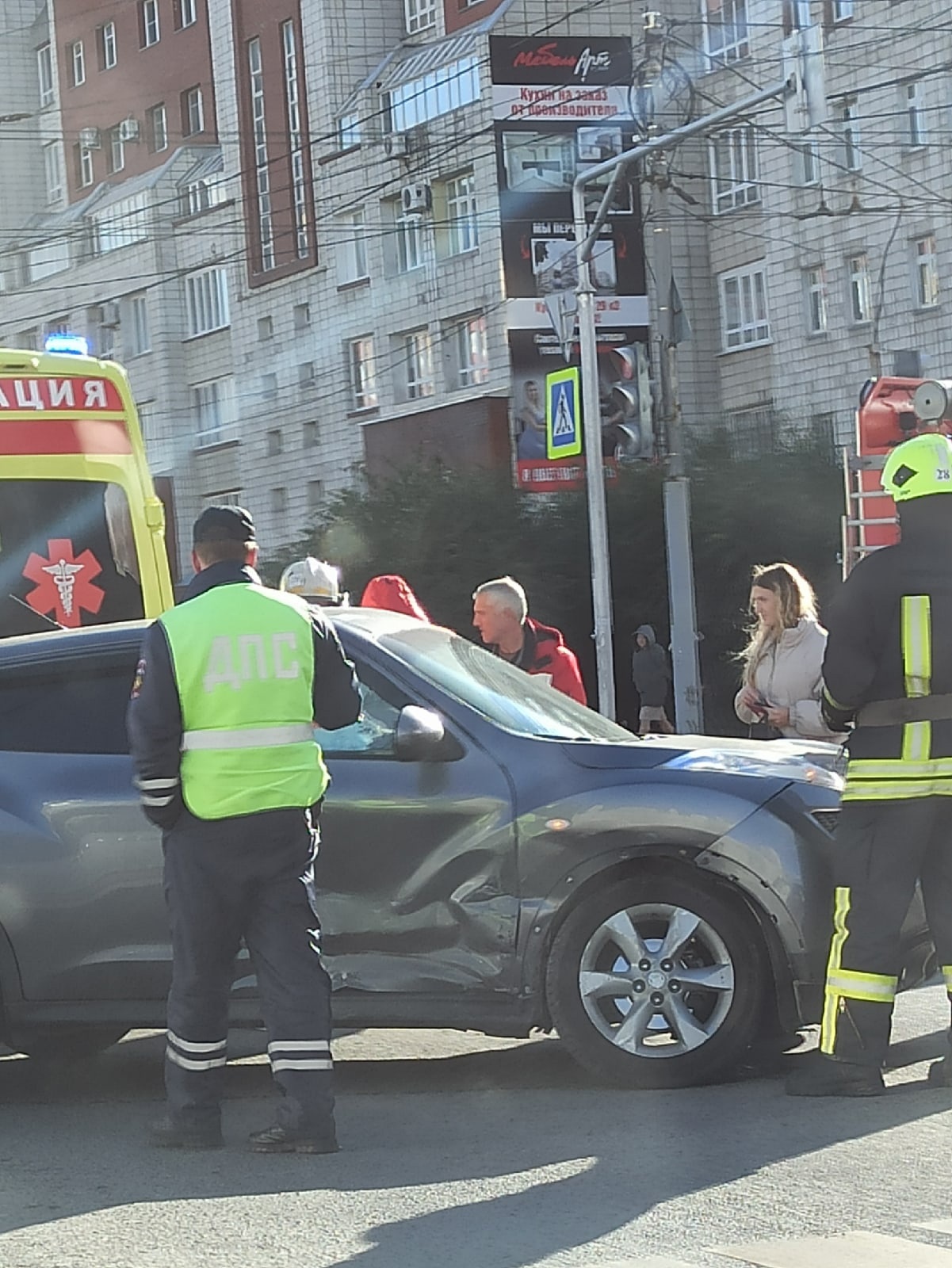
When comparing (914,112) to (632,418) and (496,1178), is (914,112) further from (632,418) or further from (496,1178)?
(496,1178)

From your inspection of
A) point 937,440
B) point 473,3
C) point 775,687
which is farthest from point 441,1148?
point 473,3

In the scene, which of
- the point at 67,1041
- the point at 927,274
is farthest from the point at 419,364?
the point at 67,1041

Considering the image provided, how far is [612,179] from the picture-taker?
2059 cm

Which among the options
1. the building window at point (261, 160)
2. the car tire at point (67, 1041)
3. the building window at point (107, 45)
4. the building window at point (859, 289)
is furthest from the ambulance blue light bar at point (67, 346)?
the building window at point (107, 45)

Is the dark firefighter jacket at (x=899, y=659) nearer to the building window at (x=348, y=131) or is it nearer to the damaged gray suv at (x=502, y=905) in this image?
the damaged gray suv at (x=502, y=905)

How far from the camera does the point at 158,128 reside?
57750 millimetres

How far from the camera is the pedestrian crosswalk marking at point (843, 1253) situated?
481 centimetres

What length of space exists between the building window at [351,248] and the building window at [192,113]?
9665 millimetres

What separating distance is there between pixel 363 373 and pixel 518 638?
3827 cm

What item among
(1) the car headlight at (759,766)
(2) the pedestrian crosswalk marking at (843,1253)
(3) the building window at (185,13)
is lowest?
(2) the pedestrian crosswalk marking at (843,1253)

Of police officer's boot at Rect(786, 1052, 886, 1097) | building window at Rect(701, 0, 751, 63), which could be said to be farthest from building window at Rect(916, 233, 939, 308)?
police officer's boot at Rect(786, 1052, 886, 1097)

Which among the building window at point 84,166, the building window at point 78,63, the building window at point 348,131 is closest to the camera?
the building window at point 348,131

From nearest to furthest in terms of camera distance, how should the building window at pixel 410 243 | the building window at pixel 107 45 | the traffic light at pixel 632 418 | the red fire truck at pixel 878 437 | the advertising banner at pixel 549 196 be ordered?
the red fire truck at pixel 878 437
the traffic light at pixel 632 418
the advertising banner at pixel 549 196
the building window at pixel 410 243
the building window at pixel 107 45

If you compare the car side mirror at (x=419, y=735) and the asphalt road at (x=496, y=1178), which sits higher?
the car side mirror at (x=419, y=735)
